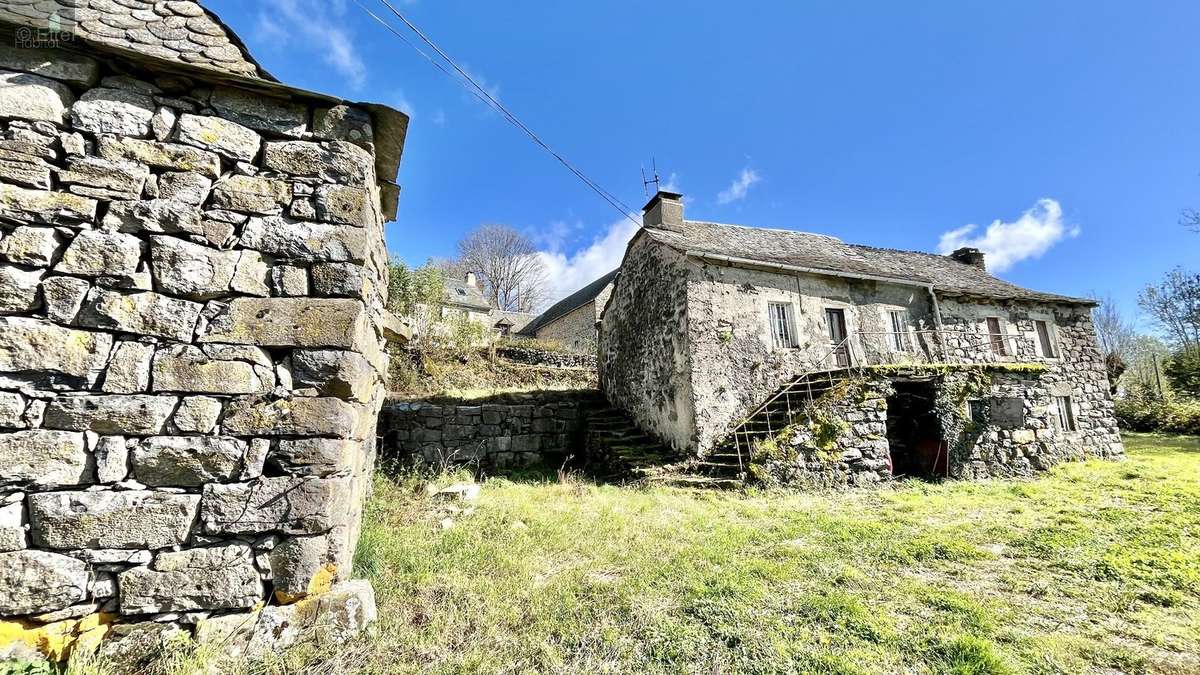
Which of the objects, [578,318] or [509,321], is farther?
[509,321]

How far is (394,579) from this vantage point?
3572 mm

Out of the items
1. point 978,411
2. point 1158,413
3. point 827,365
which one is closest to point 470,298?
point 827,365

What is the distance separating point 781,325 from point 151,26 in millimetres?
10549

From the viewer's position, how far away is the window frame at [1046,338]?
1390 centimetres

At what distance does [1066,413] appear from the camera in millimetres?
13586

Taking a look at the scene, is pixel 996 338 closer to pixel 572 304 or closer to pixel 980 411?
pixel 980 411

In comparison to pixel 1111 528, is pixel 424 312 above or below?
above

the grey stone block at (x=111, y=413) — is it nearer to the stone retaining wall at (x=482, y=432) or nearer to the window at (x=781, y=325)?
the stone retaining wall at (x=482, y=432)

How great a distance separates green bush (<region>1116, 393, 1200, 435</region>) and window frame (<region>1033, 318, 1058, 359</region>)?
29.7ft

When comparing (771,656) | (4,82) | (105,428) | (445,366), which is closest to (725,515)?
(771,656)

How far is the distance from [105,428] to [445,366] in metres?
11.4

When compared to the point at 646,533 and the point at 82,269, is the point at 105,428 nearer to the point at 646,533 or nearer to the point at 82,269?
the point at 82,269

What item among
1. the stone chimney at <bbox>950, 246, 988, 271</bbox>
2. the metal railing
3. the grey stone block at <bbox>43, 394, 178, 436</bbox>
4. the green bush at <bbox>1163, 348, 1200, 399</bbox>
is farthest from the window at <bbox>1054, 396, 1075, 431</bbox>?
the grey stone block at <bbox>43, 394, 178, 436</bbox>

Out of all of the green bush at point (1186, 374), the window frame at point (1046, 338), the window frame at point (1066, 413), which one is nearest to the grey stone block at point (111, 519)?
the window frame at point (1066, 413)
